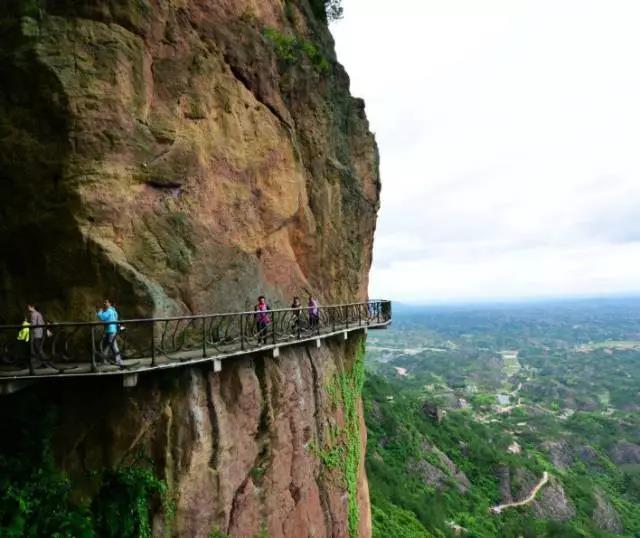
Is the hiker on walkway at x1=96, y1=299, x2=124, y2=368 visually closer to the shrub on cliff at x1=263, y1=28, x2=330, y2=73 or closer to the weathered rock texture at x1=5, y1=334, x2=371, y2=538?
the weathered rock texture at x1=5, y1=334, x2=371, y2=538

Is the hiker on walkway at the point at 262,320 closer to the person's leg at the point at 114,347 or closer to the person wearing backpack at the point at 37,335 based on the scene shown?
the person's leg at the point at 114,347

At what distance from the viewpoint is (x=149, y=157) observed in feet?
42.4

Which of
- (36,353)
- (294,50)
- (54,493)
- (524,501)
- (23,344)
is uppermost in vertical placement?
(294,50)

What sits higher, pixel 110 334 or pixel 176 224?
pixel 176 224

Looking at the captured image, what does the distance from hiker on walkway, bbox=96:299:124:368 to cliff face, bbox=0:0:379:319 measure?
2.35ft

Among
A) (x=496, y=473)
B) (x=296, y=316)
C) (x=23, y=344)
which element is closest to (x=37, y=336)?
(x=23, y=344)

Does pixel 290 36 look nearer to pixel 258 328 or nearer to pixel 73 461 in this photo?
pixel 258 328

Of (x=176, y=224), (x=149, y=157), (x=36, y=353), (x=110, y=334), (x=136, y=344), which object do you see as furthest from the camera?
(x=176, y=224)

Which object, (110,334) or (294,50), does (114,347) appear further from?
(294,50)

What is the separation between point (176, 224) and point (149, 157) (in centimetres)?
186

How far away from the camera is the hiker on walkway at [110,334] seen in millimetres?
10820

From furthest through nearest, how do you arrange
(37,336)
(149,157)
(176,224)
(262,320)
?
(262,320), (176,224), (149,157), (37,336)

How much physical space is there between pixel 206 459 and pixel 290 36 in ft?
50.8

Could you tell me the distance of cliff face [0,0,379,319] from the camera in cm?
1173
